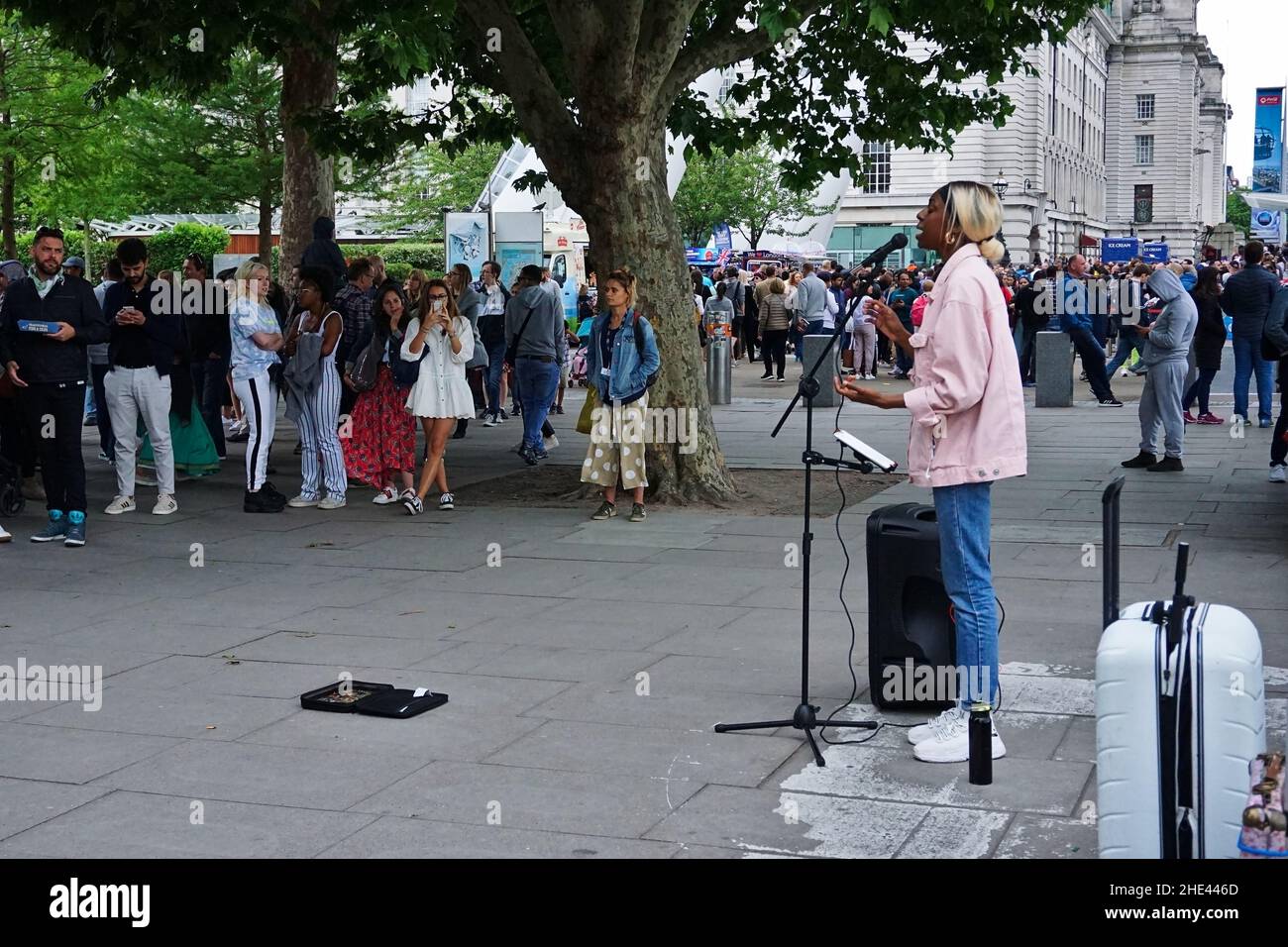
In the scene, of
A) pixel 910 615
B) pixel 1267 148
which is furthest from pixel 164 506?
pixel 1267 148

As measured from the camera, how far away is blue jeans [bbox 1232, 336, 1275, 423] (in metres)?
17.8

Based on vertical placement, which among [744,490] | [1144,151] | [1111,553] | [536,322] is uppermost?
[1144,151]

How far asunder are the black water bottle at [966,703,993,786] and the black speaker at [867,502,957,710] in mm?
870

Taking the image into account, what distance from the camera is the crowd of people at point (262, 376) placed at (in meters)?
10.7

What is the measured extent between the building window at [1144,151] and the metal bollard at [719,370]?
302 feet

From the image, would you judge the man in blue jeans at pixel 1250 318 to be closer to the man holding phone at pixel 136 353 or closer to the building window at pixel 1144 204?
the man holding phone at pixel 136 353

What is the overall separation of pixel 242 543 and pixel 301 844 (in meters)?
6.35

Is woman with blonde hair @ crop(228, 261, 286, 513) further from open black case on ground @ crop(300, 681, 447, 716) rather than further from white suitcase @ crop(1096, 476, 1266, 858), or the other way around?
white suitcase @ crop(1096, 476, 1266, 858)

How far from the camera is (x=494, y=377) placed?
63.9 feet

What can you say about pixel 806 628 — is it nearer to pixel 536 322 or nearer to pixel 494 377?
pixel 536 322

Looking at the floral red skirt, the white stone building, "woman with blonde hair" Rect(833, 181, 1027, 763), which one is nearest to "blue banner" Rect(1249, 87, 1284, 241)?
the white stone building

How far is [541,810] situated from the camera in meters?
5.34

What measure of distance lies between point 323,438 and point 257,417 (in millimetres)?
630
